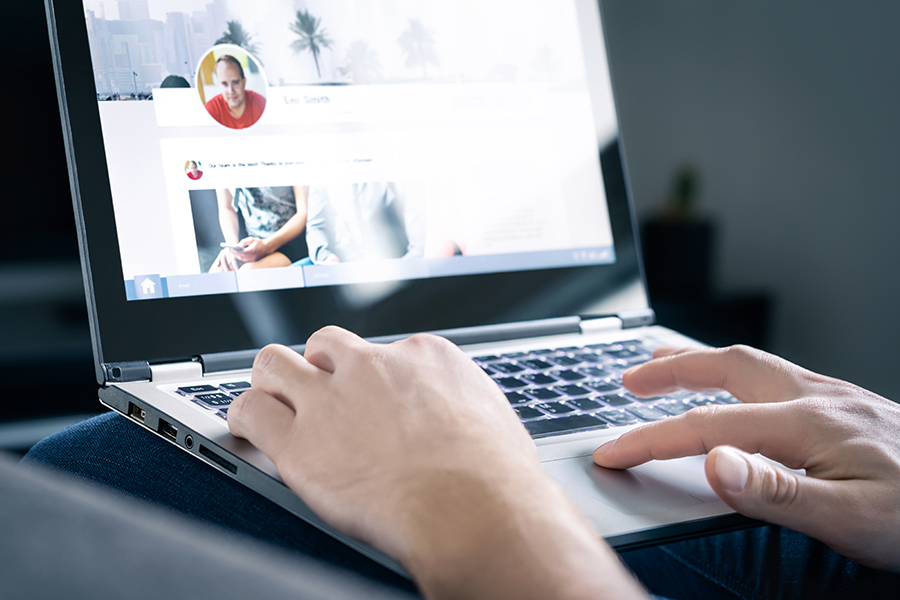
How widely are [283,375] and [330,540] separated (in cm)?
11

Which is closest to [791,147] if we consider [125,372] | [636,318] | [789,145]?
[789,145]

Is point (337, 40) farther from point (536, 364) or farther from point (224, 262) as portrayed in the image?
point (536, 364)

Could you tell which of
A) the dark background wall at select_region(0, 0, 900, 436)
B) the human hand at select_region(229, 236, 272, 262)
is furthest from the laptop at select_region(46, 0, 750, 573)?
the dark background wall at select_region(0, 0, 900, 436)

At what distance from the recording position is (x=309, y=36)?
2.29ft

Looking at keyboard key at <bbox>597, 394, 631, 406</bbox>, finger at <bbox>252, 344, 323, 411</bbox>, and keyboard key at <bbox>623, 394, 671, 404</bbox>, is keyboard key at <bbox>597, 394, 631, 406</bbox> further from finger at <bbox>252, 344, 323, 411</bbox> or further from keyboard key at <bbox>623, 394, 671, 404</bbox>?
finger at <bbox>252, 344, 323, 411</bbox>

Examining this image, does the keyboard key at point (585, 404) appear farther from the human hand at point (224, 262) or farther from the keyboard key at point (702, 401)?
the human hand at point (224, 262)

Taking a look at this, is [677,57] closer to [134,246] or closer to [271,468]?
[134,246]

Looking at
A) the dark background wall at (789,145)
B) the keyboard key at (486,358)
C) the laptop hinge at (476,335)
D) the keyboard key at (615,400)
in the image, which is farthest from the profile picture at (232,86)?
the dark background wall at (789,145)

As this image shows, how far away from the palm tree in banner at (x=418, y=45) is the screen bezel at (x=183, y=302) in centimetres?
25

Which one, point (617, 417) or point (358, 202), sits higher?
point (358, 202)

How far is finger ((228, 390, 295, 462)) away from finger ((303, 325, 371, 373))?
1.4 inches

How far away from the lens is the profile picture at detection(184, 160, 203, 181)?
631 millimetres

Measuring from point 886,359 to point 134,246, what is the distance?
1485mm

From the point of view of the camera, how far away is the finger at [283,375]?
414 mm
